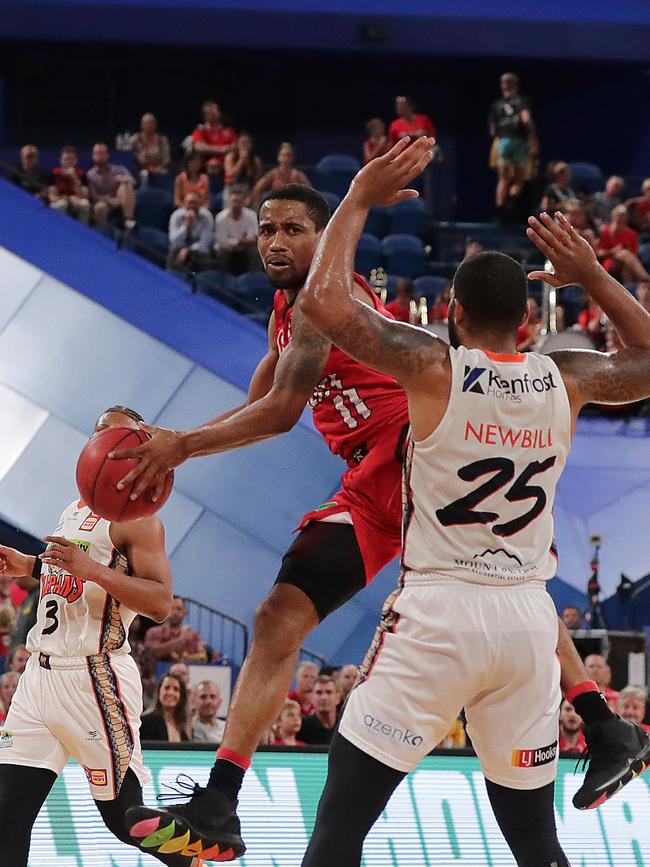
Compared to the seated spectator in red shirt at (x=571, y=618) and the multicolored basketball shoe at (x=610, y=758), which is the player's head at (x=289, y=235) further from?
the seated spectator in red shirt at (x=571, y=618)

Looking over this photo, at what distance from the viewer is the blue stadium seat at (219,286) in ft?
48.6

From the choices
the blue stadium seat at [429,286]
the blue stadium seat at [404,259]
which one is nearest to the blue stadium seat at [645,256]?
the blue stadium seat at [429,286]

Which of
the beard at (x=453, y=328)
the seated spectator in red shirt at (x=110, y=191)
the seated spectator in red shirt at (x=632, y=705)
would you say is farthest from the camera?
the seated spectator in red shirt at (x=110, y=191)

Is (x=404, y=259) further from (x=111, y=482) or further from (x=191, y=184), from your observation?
(x=111, y=482)

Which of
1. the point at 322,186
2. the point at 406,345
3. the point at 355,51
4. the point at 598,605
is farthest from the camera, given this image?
the point at 355,51

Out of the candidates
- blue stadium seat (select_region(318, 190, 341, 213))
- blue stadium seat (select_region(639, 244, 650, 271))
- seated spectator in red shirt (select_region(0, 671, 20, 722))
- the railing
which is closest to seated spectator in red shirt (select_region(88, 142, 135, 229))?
blue stadium seat (select_region(318, 190, 341, 213))

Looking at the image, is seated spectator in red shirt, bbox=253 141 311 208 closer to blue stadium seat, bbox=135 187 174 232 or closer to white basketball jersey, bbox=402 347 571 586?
blue stadium seat, bbox=135 187 174 232

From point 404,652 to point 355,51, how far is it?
17999 mm

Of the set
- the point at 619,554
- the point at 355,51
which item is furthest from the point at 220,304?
the point at 355,51

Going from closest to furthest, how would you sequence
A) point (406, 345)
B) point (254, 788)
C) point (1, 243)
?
point (406, 345) < point (254, 788) < point (1, 243)

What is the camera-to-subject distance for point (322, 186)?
1780 centimetres

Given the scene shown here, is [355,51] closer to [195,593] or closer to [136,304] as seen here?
[136,304]

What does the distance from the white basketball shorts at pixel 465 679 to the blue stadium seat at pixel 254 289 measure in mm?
11232

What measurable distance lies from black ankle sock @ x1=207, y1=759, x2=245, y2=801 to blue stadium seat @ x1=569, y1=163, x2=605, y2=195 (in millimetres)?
14784
